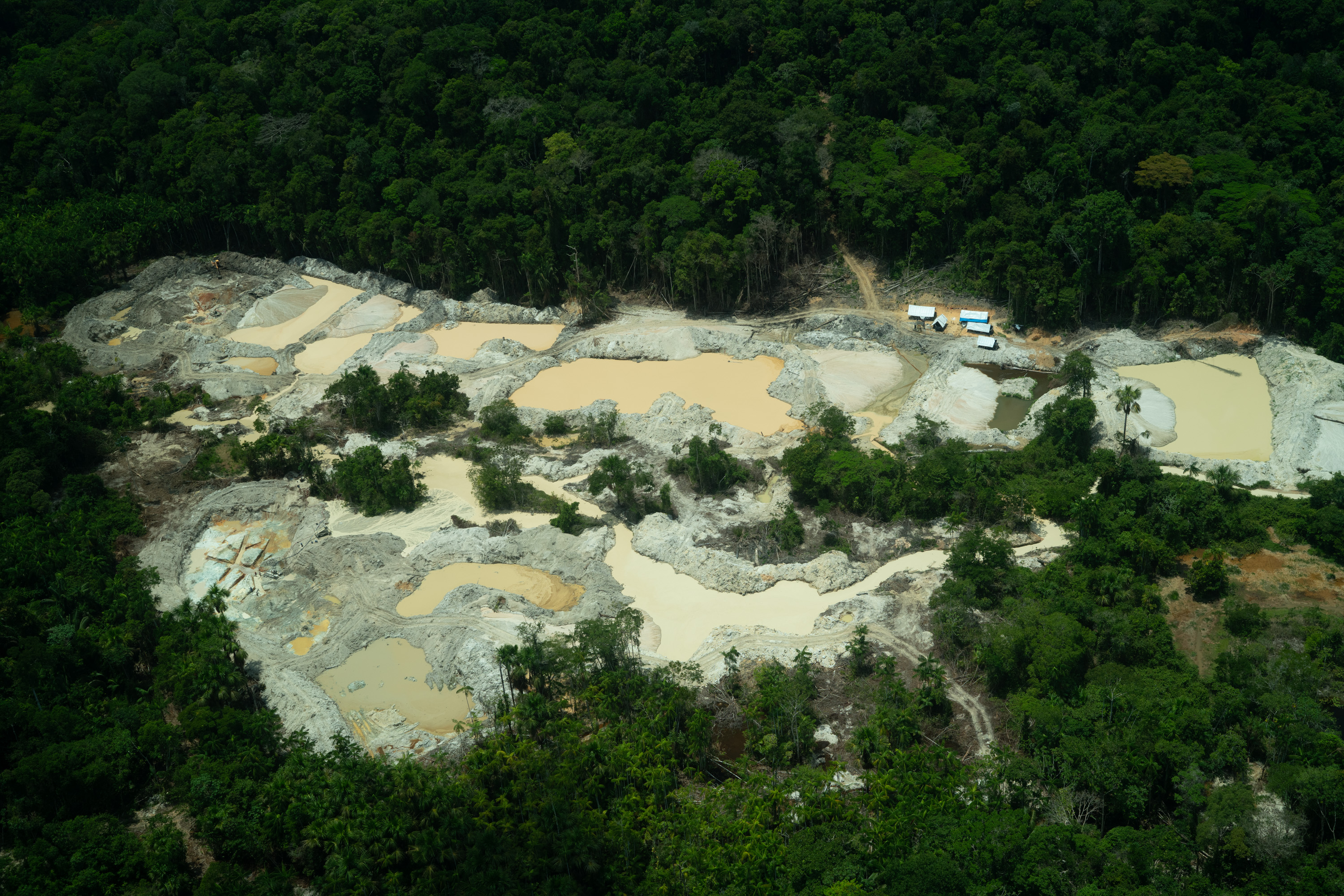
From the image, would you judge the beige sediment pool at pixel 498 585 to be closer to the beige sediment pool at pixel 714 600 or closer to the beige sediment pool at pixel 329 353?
the beige sediment pool at pixel 714 600

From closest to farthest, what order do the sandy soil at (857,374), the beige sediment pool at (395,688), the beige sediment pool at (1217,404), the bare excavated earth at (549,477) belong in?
the beige sediment pool at (395,688)
the bare excavated earth at (549,477)
the beige sediment pool at (1217,404)
the sandy soil at (857,374)

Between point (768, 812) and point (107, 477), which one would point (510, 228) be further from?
point (768, 812)

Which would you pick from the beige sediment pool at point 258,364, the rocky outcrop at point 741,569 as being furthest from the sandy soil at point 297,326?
the rocky outcrop at point 741,569

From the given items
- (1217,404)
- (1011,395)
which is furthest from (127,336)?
(1217,404)

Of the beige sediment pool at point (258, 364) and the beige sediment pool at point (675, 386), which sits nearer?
the beige sediment pool at point (675, 386)

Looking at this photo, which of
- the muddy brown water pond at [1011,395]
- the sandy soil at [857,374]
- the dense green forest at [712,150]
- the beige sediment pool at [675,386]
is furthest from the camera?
the dense green forest at [712,150]

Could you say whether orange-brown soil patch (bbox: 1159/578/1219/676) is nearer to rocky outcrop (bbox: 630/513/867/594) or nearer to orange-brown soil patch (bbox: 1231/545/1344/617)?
orange-brown soil patch (bbox: 1231/545/1344/617)
